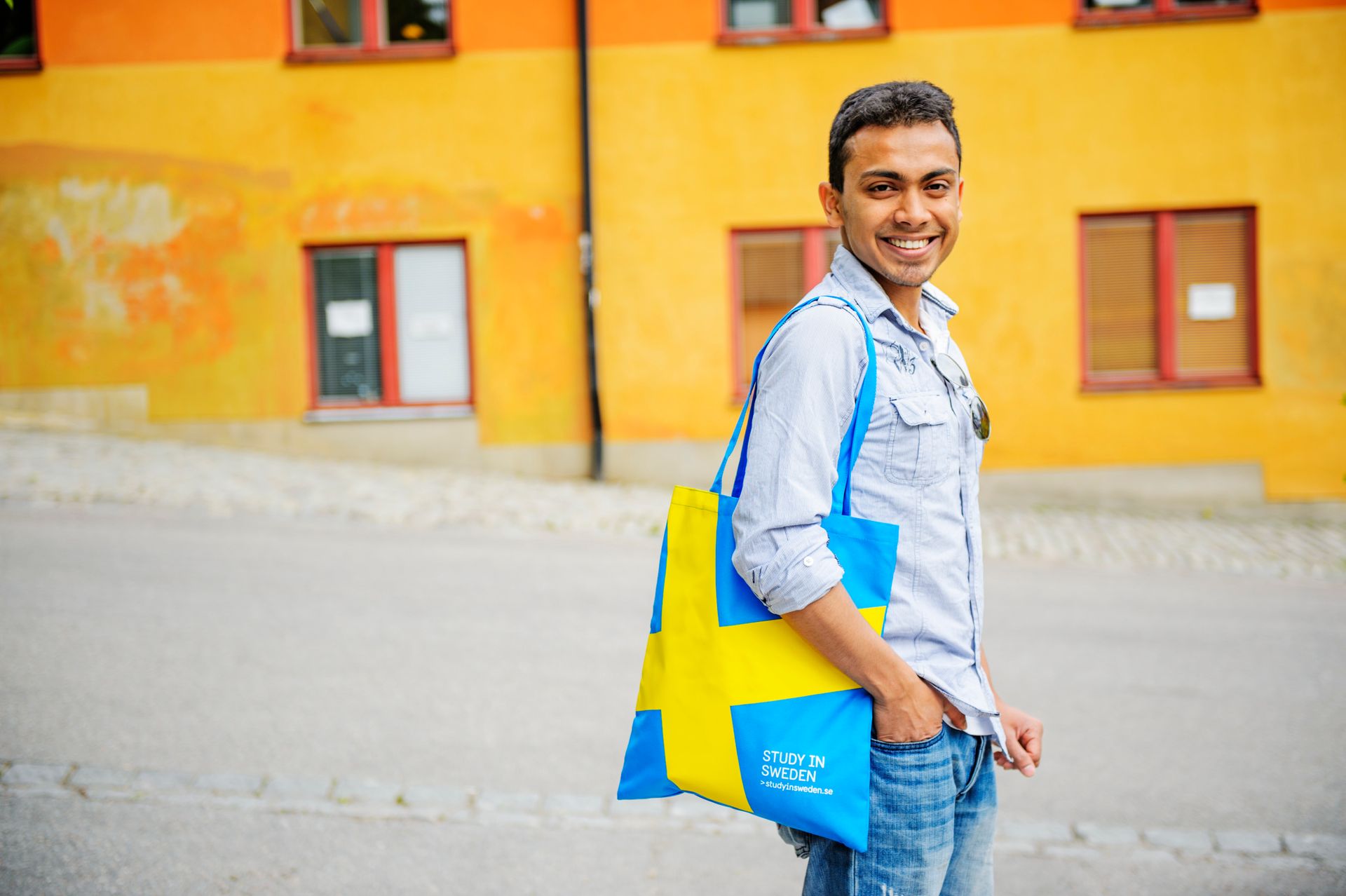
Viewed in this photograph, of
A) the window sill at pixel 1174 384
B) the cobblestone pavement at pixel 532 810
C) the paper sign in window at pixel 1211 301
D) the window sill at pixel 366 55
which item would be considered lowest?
the cobblestone pavement at pixel 532 810

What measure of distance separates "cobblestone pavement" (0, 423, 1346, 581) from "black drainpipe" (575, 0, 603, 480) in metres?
0.55

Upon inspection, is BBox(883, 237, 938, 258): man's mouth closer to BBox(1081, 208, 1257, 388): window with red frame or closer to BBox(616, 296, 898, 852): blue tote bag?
BBox(616, 296, 898, 852): blue tote bag

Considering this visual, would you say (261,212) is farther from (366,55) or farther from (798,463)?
(798,463)

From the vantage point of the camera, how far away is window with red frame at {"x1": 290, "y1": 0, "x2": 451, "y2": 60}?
13.2 metres

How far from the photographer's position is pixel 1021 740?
2.28 metres

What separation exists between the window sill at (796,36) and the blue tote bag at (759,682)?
11499mm

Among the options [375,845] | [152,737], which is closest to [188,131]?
[152,737]

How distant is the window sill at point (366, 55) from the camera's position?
42.8 feet

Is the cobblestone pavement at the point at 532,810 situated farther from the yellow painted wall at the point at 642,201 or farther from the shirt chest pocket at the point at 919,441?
the yellow painted wall at the point at 642,201

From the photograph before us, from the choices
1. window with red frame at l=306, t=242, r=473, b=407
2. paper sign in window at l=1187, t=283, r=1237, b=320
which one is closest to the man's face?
window with red frame at l=306, t=242, r=473, b=407

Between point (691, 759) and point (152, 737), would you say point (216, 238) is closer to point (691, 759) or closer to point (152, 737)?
point (152, 737)

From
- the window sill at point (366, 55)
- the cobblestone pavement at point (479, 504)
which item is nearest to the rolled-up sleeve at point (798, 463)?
the cobblestone pavement at point (479, 504)

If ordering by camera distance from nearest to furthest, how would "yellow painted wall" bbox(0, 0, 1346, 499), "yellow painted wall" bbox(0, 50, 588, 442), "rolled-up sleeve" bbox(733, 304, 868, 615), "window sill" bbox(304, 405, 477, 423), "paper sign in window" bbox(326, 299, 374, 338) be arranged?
"rolled-up sleeve" bbox(733, 304, 868, 615), "yellow painted wall" bbox(0, 0, 1346, 499), "yellow painted wall" bbox(0, 50, 588, 442), "window sill" bbox(304, 405, 477, 423), "paper sign in window" bbox(326, 299, 374, 338)

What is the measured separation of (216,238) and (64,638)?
26.4 ft
